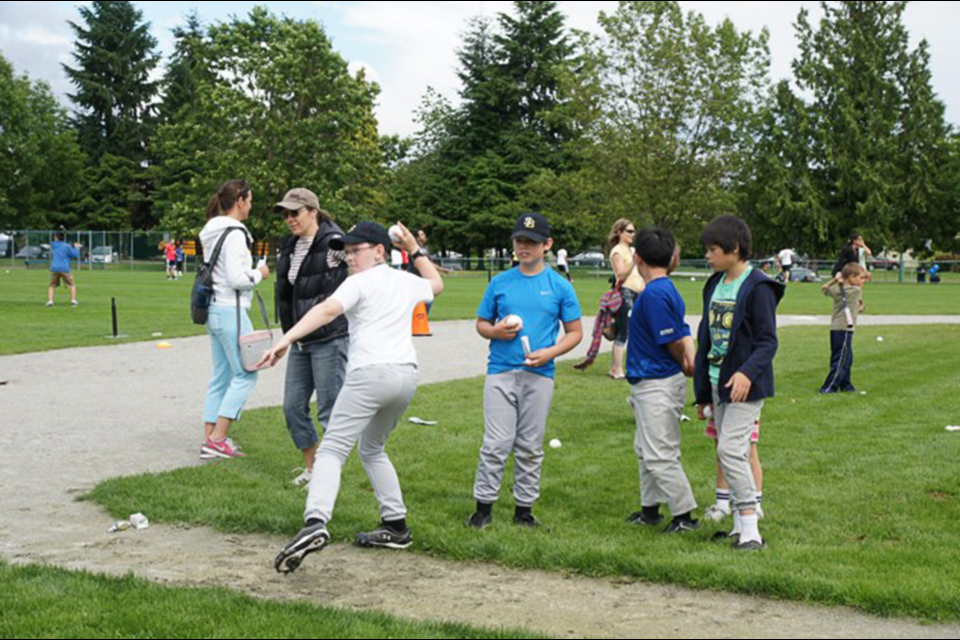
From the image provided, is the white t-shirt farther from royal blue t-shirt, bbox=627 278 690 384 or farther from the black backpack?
the black backpack

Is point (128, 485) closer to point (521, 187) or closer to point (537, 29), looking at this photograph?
point (521, 187)

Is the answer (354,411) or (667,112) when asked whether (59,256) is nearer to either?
(354,411)

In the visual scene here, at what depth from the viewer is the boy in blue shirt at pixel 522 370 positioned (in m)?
6.16

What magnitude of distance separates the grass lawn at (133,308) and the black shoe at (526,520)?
39.0 feet

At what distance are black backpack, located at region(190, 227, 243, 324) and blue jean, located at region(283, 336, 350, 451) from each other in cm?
111

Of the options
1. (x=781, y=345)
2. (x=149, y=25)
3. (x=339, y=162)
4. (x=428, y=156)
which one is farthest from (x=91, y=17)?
(x=781, y=345)

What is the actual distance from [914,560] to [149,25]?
A: 86.6 m

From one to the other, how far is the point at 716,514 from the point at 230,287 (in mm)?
3954

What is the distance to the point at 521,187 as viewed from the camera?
6806cm

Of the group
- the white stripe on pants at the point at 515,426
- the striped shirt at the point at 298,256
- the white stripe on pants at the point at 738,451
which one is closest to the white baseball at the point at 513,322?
the white stripe on pants at the point at 515,426

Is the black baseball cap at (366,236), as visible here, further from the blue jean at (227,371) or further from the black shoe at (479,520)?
the blue jean at (227,371)

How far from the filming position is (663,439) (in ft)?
19.9

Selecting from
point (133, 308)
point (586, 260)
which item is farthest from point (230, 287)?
point (586, 260)

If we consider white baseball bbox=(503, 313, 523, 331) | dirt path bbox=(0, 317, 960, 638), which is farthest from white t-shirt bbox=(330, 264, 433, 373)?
dirt path bbox=(0, 317, 960, 638)
